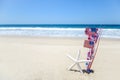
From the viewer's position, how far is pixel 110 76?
5520mm

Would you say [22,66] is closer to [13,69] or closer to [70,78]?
[13,69]

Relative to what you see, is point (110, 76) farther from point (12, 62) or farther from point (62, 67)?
point (12, 62)

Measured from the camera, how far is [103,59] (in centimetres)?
752

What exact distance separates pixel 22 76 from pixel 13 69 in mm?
804

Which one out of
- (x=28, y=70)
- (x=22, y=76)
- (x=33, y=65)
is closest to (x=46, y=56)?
(x=33, y=65)

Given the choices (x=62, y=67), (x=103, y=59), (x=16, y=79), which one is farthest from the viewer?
(x=103, y=59)

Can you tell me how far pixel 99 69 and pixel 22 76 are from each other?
2474mm

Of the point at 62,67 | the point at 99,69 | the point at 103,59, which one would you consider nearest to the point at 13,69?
the point at 62,67

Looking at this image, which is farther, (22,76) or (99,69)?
(99,69)

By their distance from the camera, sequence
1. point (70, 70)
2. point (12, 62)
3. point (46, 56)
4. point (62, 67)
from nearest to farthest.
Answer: point (70, 70)
point (62, 67)
point (12, 62)
point (46, 56)

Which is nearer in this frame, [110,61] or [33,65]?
[33,65]

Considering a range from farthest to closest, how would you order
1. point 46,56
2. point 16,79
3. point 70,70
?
point 46,56, point 70,70, point 16,79

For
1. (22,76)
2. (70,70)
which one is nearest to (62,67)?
(70,70)

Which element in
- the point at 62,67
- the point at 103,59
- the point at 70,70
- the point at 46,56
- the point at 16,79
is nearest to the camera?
the point at 16,79
